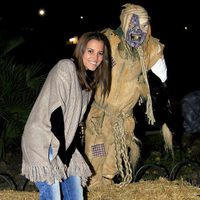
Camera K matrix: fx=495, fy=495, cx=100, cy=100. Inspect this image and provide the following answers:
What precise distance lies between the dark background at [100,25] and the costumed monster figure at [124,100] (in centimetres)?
1054

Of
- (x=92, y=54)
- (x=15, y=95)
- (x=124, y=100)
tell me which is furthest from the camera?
(x=15, y=95)

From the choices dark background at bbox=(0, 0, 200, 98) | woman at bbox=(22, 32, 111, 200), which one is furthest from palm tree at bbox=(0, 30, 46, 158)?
dark background at bbox=(0, 0, 200, 98)

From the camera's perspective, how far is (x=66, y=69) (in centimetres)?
297

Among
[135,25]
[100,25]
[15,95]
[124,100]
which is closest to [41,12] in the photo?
[100,25]

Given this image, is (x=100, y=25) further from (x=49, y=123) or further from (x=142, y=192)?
(x=49, y=123)

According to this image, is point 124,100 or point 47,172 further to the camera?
point 124,100

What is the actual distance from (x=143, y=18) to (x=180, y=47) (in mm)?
17362

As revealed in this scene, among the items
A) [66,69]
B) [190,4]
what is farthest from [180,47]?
[66,69]

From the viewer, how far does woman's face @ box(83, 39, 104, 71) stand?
3.12 meters

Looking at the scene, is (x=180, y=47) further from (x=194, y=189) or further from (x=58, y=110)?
(x=58, y=110)

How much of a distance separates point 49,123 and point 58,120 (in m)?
0.06

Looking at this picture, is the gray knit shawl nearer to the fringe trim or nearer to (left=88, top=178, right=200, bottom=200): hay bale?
the fringe trim

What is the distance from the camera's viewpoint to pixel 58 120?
2.93 m

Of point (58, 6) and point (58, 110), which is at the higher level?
point (58, 6)
